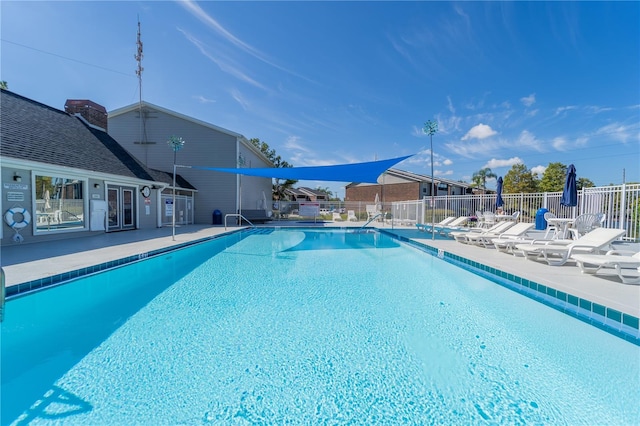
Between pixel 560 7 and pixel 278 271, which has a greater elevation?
pixel 560 7

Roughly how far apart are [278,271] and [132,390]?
390 cm

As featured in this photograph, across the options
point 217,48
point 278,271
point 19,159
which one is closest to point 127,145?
point 217,48

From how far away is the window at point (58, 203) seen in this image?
7509mm

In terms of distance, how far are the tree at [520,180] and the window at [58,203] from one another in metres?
35.2

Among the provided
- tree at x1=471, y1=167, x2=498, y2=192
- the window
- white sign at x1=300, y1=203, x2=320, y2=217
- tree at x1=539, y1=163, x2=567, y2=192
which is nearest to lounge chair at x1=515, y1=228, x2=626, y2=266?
the window

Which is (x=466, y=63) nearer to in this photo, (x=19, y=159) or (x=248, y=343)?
(x=248, y=343)

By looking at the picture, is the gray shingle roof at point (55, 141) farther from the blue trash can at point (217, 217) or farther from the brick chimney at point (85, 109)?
the blue trash can at point (217, 217)

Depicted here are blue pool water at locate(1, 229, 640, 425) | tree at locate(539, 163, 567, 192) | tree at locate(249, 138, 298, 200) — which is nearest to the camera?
blue pool water at locate(1, 229, 640, 425)

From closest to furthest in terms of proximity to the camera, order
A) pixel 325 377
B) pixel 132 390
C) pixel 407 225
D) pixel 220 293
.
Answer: pixel 132 390
pixel 325 377
pixel 220 293
pixel 407 225

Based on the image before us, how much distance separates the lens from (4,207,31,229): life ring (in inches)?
257

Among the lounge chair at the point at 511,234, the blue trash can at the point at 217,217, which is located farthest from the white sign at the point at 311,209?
the lounge chair at the point at 511,234

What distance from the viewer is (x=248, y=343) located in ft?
9.51

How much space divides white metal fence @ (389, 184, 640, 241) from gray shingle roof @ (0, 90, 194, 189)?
11.2m

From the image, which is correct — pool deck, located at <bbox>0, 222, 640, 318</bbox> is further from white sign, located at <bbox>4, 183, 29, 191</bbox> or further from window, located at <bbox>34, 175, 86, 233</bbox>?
white sign, located at <bbox>4, 183, 29, 191</bbox>
